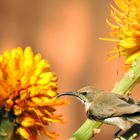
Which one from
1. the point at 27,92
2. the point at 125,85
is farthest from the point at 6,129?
the point at 125,85

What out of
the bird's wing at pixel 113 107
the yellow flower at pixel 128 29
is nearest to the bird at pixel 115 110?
the bird's wing at pixel 113 107

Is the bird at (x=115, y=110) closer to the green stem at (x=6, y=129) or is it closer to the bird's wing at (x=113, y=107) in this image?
the bird's wing at (x=113, y=107)

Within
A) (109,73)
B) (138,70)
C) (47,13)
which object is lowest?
(109,73)

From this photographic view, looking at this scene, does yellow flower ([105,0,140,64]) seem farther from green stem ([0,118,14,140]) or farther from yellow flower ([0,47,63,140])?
green stem ([0,118,14,140])

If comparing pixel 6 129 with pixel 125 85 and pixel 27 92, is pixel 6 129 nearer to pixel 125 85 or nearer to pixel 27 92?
pixel 27 92

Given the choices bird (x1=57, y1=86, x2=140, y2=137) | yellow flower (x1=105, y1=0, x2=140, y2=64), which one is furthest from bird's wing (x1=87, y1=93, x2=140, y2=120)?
yellow flower (x1=105, y1=0, x2=140, y2=64)

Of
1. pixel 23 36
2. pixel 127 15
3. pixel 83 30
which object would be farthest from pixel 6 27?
pixel 127 15

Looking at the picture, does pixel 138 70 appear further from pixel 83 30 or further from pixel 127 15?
pixel 83 30
